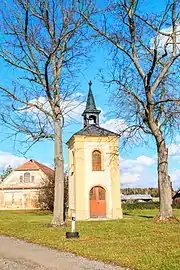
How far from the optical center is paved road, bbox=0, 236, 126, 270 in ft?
25.8

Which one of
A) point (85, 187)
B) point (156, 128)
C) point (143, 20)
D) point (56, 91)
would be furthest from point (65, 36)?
point (85, 187)

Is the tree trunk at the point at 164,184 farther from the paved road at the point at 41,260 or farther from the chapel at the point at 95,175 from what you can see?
the paved road at the point at 41,260

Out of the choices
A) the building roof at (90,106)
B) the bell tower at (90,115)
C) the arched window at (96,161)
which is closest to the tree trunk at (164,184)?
the arched window at (96,161)

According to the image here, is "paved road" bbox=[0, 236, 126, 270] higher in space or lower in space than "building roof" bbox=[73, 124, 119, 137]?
lower

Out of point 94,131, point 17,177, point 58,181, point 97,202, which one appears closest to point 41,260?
point 58,181

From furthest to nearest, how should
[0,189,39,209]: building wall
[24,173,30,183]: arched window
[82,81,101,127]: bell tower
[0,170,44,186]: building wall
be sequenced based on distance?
[24,173,30,183]: arched window < [0,170,44,186]: building wall < [0,189,39,209]: building wall < [82,81,101,127]: bell tower

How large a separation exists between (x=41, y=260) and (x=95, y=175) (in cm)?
2323

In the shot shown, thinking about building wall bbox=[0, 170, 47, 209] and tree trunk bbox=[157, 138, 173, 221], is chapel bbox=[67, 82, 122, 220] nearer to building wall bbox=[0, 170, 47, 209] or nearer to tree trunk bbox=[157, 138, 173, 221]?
tree trunk bbox=[157, 138, 173, 221]

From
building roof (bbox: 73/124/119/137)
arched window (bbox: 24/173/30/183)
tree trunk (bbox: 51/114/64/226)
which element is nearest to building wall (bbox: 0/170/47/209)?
arched window (bbox: 24/173/30/183)

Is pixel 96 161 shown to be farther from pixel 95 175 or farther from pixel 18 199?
pixel 18 199

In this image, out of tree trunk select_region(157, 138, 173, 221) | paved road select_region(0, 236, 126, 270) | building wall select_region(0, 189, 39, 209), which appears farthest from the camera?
building wall select_region(0, 189, 39, 209)

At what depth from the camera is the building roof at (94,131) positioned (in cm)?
3269

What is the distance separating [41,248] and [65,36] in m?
13.2

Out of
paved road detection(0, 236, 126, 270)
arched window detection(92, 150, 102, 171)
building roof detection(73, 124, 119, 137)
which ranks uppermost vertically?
building roof detection(73, 124, 119, 137)
